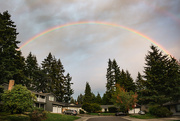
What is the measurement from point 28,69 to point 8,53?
83.6 feet

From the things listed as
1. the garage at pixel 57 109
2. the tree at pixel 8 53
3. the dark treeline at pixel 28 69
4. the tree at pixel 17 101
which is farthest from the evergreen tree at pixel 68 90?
the tree at pixel 17 101

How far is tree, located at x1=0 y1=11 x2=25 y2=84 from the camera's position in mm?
34688

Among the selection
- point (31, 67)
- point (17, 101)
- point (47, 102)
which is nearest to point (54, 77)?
point (31, 67)

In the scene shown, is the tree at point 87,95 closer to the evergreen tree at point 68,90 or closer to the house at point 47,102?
the evergreen tree at point 68,90

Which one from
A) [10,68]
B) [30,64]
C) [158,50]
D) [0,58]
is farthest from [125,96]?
[30,64]

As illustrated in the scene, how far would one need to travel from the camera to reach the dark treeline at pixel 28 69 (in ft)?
116

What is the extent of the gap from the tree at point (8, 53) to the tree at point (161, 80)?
33.5 meters

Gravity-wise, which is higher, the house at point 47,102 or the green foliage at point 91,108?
the house at point 47,102

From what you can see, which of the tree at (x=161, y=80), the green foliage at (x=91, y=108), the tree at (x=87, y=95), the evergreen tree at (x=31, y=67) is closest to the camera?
the tree at (x=161, y=80)

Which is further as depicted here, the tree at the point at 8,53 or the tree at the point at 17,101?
the tree at the point at 8,53

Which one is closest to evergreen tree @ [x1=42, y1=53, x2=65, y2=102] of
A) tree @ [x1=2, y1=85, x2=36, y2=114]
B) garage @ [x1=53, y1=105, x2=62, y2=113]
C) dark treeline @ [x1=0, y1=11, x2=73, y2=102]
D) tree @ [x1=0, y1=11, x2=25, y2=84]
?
dark treeline @ [x1=0, y1=11, x2=73, y2=102]

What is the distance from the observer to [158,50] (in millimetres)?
33000

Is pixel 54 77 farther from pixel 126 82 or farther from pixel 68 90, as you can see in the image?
pixel 126 82

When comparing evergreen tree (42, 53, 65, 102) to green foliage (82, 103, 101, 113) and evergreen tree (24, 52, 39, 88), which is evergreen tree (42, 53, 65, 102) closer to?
evergreen tree (24, 52, 39, 88)
